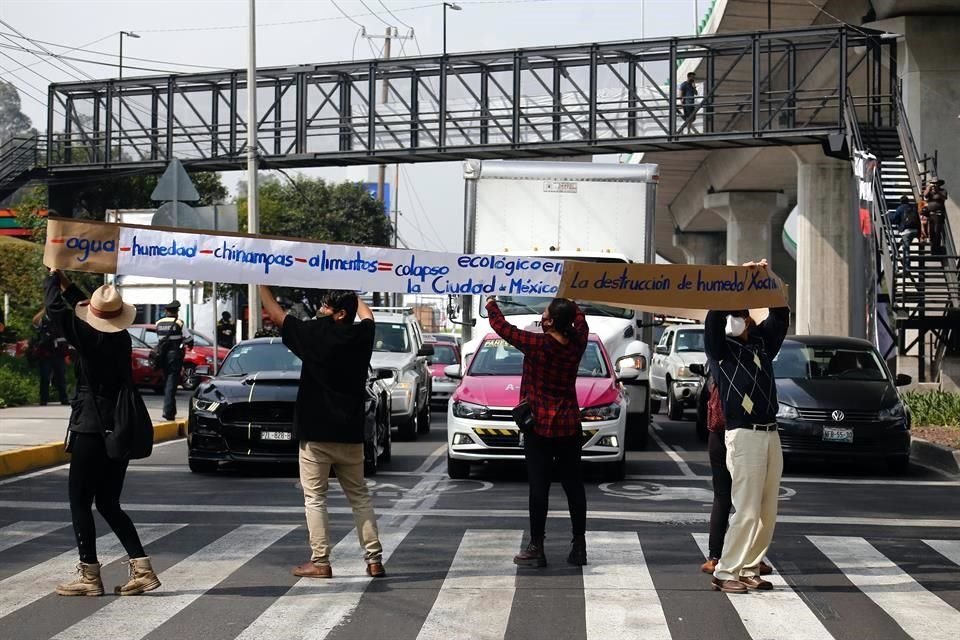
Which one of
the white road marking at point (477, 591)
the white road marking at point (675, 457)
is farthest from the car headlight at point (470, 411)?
the white road marking at point (477, 591)

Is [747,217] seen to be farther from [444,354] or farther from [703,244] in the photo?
[444,354]

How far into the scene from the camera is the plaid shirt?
9.62m

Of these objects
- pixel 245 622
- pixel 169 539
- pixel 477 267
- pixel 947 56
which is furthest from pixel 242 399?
pixel 947 56

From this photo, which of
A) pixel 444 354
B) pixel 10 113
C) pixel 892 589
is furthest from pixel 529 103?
pixel 10 113

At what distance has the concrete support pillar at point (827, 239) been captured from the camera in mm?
40625

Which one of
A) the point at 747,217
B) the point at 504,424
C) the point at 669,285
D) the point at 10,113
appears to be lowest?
the point at 504,424

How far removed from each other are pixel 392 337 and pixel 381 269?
12.8m

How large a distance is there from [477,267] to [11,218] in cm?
5964

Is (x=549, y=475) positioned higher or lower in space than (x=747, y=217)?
lower

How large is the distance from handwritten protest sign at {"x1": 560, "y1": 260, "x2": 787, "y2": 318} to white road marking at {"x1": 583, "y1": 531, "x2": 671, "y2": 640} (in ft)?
5.94

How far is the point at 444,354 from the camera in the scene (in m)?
32.6

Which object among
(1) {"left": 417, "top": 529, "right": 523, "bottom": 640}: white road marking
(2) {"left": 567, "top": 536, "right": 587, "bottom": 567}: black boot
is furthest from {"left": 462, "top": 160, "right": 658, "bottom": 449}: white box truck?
(2) {"left": 567, "top": 536, "right": 587, "bottom": 567}: black boot

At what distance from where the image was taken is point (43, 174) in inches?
A: 1757

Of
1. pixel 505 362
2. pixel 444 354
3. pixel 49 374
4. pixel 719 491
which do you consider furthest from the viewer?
pixel 444 354
